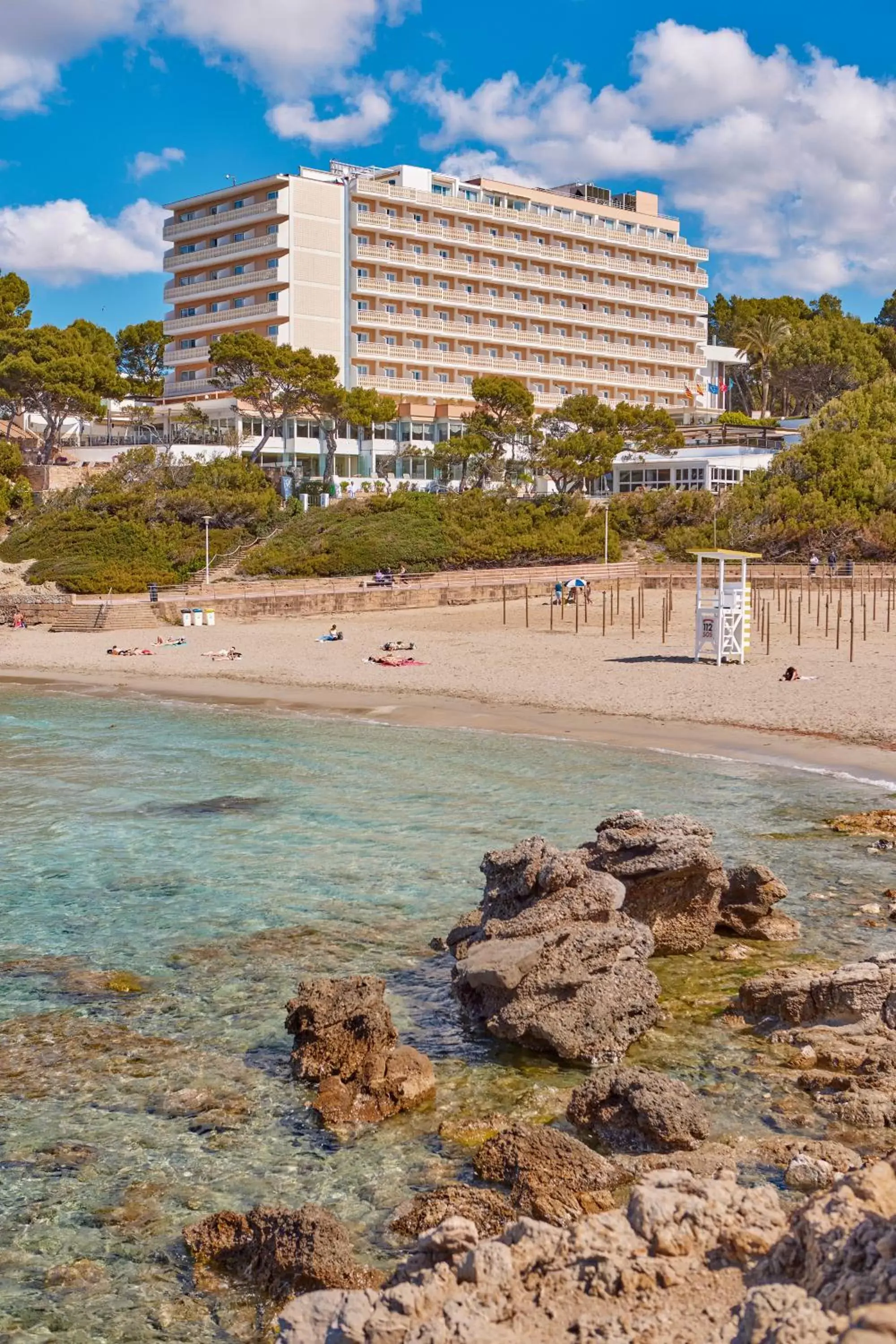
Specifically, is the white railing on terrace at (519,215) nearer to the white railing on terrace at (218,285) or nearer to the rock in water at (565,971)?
the white railing on terrace at (218,285)

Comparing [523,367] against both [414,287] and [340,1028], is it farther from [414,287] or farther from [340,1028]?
[340,1028]

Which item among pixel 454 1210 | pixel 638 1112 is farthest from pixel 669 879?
pixel 454 1210

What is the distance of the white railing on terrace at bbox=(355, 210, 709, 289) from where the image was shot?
81188 millimetres

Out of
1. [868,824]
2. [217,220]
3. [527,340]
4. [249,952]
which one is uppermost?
[217,220]

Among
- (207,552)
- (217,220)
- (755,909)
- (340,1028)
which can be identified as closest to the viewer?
(340,1028)

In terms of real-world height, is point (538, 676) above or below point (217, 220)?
below

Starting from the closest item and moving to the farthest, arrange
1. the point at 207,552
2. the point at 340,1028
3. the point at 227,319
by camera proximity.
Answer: the point at 340,1028 → the point at 207,552 → the point at 227,319

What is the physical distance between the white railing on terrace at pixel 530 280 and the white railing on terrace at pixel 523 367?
5.22 metres

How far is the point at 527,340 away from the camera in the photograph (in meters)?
88.4

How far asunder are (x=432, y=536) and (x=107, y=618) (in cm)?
2163

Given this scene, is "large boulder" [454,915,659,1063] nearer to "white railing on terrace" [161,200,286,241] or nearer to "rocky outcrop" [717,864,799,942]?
"rocky outcrop" [717,864,799,942]

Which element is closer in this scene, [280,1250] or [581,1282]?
[581,1282]

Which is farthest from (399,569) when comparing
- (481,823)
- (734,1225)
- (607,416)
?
(734,1225)

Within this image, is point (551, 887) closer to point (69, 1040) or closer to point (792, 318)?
point (69, 1040)
